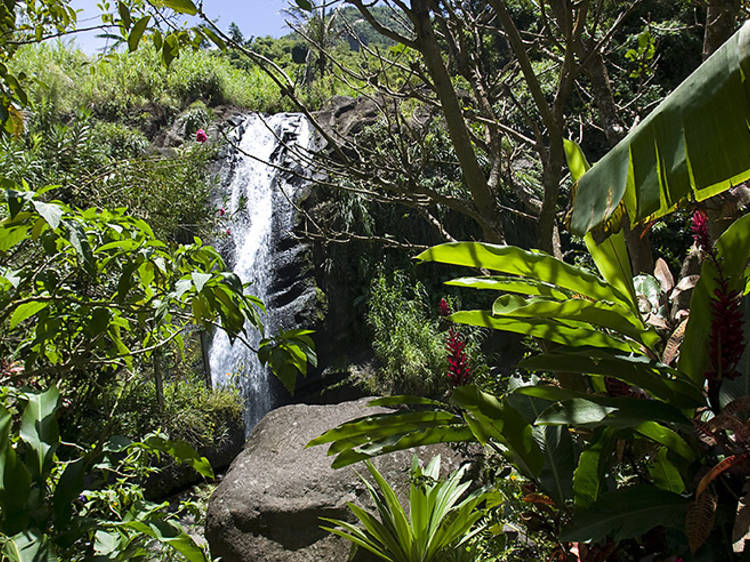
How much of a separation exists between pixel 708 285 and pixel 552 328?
18.6 inches

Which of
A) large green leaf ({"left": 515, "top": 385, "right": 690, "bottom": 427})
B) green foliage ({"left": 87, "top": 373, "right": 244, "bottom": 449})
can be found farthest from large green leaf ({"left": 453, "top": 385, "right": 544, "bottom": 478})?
green foliage ({"left": 87, "top": 373, "right": 244, "bottom": 449})

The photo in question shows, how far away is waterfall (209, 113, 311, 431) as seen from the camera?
30.3 ft

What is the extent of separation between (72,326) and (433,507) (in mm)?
2012

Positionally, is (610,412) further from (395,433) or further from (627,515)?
(395,433)

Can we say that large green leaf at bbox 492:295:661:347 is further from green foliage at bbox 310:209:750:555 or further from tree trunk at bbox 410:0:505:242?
tree trunk at bbox 410:0:505:242

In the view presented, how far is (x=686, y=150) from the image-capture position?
4.37 feet

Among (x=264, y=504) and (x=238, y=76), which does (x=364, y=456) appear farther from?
(x=238, y=76)

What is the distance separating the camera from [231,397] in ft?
25.8

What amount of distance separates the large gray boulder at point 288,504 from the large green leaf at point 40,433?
2.62 m

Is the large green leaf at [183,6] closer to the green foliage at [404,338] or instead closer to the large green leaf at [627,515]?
the large green leaf at [627,515]

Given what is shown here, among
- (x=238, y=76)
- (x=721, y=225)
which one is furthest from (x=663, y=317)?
(x=238, y=76)

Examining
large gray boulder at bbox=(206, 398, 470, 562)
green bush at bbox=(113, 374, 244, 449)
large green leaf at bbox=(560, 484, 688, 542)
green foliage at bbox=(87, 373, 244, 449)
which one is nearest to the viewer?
large green leaf at bbox=(560, 484, 688, 542)

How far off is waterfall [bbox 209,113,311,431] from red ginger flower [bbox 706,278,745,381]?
23.4ft

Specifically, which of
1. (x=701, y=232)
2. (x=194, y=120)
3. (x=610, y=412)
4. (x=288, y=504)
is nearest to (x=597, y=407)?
(x=610, y=412)
